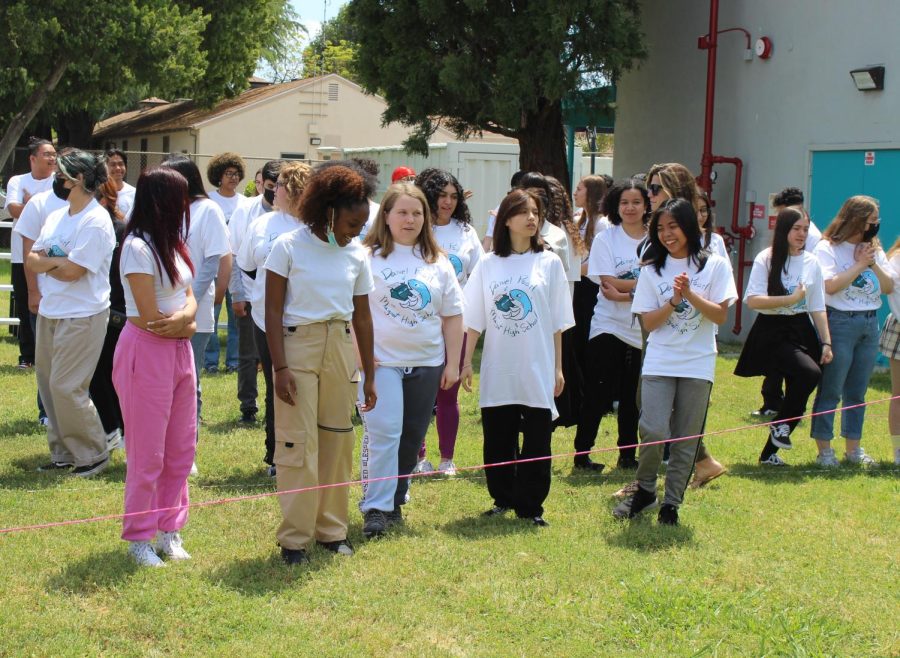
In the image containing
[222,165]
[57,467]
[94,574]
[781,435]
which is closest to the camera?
[94,574]

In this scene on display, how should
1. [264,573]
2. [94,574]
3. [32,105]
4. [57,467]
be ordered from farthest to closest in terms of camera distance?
[32,105] → [57,467] → [264,573] → [94,574]

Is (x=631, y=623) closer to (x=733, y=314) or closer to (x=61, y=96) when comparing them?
(x=733, y=314)

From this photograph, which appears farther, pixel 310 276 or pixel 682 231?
pixel 682 231

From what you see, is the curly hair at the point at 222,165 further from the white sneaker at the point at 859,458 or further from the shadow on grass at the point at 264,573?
the white sneaker at the point at 859,458

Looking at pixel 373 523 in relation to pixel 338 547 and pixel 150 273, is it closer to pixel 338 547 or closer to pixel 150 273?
pixel 338 547

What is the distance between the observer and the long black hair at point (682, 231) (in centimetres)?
595

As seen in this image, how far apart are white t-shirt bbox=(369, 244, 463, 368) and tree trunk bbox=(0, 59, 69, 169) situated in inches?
914

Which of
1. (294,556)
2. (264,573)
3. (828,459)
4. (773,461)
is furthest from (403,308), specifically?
(828,459)

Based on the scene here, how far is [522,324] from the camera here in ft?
19.8

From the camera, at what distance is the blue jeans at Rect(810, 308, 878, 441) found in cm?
763

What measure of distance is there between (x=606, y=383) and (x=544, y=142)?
8632 mm

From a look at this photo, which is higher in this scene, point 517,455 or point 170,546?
point 517,455

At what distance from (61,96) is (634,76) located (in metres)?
17.5

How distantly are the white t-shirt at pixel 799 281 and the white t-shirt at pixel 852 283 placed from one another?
37cm
